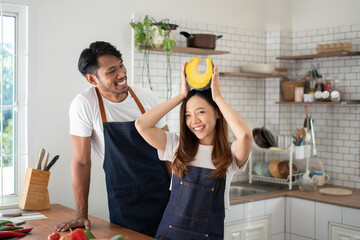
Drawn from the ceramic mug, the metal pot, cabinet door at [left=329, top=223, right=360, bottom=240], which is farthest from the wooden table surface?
the ceramic mug

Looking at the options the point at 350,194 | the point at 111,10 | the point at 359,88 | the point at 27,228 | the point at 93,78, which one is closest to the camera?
the point at 27,228

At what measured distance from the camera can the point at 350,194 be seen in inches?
156

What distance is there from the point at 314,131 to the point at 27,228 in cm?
307

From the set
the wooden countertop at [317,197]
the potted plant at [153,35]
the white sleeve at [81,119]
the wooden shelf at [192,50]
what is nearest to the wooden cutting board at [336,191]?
the wooden countertop at [317,197]

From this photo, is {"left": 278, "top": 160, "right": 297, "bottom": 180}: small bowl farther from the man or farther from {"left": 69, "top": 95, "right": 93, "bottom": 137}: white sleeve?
{"left": 69, "top": 95, "right": 93, "bottom": 137}: white sleeve

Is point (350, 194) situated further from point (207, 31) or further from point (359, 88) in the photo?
point (207, 31)

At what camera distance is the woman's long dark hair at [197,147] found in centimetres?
231

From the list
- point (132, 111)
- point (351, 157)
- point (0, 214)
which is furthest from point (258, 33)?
point (0, 214)

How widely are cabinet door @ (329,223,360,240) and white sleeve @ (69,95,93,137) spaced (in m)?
2.15

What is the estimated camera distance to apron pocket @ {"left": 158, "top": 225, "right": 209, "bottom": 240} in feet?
7.50

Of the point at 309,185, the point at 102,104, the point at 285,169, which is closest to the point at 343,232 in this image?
the point at 309,185

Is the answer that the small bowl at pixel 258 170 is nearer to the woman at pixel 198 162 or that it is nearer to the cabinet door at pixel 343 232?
the cabinet door at pixel 343 232

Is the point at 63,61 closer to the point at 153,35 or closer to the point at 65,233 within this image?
the point at 153,35

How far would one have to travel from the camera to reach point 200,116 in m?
2.30
